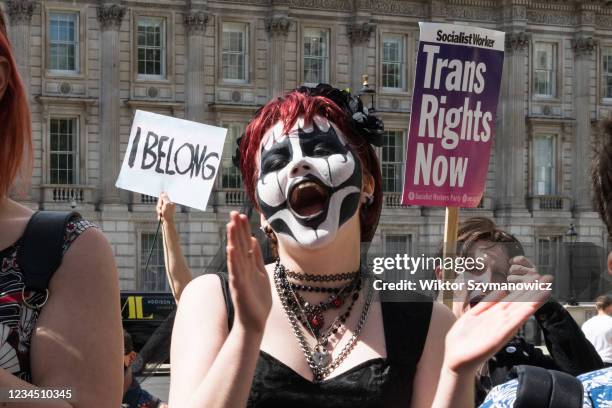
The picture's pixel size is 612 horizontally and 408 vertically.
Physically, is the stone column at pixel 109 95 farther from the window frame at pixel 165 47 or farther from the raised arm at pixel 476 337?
the raised arm at pixel 476 337

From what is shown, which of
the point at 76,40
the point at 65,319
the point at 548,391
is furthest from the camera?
the point at 76,40

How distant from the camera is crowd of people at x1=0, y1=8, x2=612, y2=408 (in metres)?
2.41

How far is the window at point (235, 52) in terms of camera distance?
3672 cm

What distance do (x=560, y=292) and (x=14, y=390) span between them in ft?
5.04

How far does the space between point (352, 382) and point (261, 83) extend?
34.3 meters

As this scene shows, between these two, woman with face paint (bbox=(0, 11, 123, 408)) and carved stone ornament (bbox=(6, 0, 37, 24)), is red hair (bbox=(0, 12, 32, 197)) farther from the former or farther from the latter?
carved stone ornament (bbox=(6, 0, 37, 24))

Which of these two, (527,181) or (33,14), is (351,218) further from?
(527,181)

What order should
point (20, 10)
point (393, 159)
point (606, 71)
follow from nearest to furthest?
1. point (20, 10)
2. point (393, 159)
3. point (606, 71)

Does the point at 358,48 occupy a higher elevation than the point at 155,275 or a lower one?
higher

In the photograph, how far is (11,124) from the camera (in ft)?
8.45

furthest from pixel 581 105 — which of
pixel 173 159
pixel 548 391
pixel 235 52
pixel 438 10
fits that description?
pixel 548 391

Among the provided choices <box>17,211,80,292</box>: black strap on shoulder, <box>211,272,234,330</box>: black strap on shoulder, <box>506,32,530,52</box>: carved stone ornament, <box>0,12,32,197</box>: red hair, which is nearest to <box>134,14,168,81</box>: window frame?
<box>506,32,530,52</box>: carved stone ornament

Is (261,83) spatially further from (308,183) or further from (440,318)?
(440,318)

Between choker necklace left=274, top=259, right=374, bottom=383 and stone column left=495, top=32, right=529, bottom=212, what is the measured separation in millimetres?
36184
